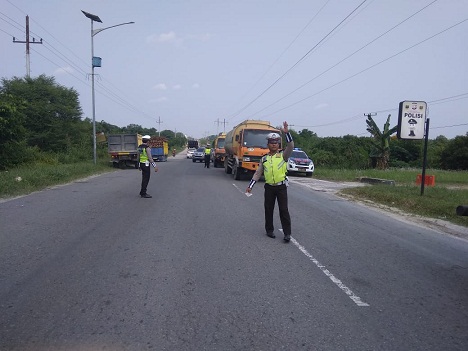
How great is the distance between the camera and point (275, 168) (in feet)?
25.0

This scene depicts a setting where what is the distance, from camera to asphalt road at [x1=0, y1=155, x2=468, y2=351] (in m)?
3.88

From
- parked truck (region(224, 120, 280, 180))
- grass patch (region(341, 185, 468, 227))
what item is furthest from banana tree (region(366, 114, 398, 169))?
grass patch (region(341, 185, 468, 227))

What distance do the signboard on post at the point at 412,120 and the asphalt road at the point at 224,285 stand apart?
5.53 metres

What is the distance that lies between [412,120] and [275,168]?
28.4 feet

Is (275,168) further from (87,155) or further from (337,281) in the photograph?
(87,155)

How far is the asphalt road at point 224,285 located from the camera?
388 cm

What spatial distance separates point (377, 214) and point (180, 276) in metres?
7.84

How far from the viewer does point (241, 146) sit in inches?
798

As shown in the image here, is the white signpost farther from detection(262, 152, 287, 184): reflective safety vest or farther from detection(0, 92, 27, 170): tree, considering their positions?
detection(0, 92, 27, 170): tree

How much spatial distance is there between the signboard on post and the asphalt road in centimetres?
553

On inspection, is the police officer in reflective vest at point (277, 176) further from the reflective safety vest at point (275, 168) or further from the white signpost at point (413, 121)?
the white signpost at point (413, 121)

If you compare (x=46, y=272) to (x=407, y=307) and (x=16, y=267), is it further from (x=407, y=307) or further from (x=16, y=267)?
(x=407, y=307)

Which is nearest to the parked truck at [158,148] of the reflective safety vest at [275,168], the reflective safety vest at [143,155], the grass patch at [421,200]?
the grass patch at [421,200]

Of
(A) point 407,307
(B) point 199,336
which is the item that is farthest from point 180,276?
(A) point 407,307
